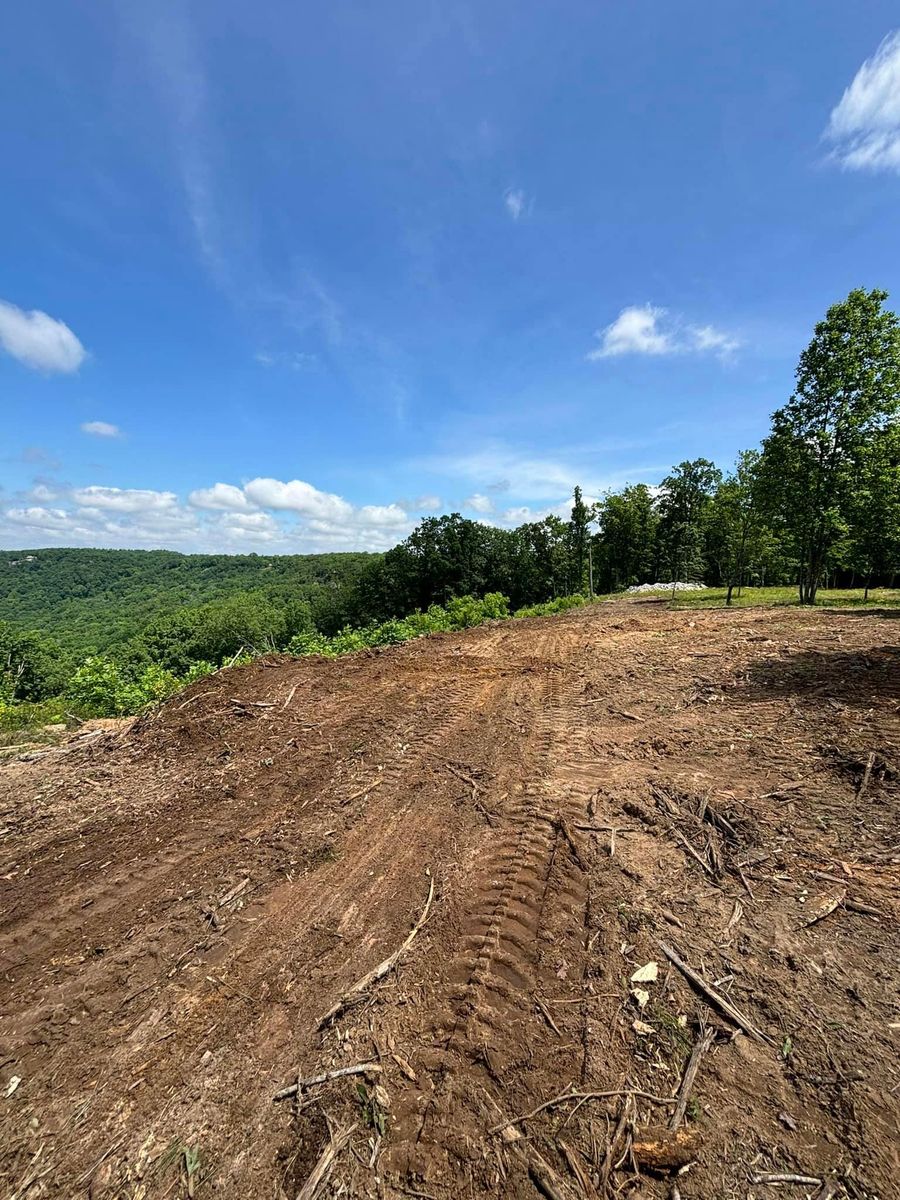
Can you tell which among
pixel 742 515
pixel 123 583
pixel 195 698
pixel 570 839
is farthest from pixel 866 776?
pixel 123 583

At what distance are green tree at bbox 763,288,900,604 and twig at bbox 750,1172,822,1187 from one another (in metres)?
18.8

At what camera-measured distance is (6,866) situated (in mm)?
3869

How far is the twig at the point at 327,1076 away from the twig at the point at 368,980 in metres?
0.25

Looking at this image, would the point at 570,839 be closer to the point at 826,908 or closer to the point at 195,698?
the point at 826,908

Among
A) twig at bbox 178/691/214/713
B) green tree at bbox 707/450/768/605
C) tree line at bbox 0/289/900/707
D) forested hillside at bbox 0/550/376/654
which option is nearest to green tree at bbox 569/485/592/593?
tree line at bbox 0/289/900/707

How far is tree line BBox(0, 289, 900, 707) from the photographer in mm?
15711

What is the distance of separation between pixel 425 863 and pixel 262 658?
21.5ft

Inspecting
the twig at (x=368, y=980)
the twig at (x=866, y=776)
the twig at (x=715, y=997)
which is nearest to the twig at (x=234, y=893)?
the twig at (x=368, y=980)

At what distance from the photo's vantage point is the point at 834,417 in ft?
53.4

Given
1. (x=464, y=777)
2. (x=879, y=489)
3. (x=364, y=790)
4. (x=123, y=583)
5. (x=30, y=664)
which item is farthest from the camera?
(x=123, y=583)

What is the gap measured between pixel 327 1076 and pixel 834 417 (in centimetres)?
2119

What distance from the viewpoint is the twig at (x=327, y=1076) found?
2121 mm

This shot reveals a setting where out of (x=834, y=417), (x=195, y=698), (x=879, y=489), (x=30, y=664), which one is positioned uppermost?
(x=834, y=417)

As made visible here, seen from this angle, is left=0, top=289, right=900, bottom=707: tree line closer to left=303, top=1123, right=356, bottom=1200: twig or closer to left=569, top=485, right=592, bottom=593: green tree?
left=569, top=485, right=592, bottom=593: green tree
